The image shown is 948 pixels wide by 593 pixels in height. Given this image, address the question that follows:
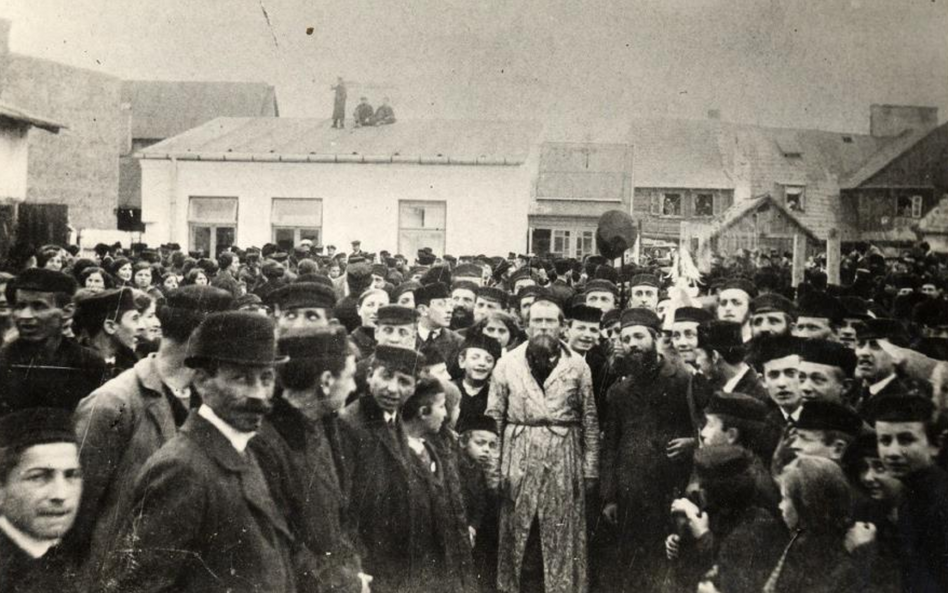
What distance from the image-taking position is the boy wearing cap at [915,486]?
346 cm

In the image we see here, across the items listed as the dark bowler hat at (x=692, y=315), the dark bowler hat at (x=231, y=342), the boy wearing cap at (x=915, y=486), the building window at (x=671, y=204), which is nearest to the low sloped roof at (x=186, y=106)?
the building window at (x=671, y=204)

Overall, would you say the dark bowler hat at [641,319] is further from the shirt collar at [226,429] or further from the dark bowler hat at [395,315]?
the shirt collar at [226,429]

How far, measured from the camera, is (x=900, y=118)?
470 cm

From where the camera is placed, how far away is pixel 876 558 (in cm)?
341

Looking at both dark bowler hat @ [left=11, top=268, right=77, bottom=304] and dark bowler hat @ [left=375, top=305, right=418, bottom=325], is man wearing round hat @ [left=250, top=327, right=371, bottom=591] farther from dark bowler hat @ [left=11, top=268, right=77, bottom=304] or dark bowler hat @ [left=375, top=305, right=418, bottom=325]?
dark bowler hat @ [left=11, top=268, right=77, bottom=304]

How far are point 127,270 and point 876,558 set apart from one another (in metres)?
5.40

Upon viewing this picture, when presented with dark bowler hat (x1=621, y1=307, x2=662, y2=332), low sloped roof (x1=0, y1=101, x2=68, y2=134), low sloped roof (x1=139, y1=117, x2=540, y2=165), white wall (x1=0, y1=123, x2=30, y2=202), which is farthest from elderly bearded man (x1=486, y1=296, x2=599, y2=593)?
low sloped roof (x1=139, y1=117, x2=540, y2=165)

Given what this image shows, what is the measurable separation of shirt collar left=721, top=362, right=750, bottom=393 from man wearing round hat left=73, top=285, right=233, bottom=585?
2478 mm

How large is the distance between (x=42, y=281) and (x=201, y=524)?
189 cm

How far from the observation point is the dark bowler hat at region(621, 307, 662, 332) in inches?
175

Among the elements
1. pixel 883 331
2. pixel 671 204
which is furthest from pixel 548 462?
pixel 671 204

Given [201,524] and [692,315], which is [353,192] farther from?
[201,524]

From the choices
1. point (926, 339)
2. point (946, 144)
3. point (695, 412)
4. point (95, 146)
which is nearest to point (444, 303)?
point (695, 412)

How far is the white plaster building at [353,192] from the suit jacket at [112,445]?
10504 mm
